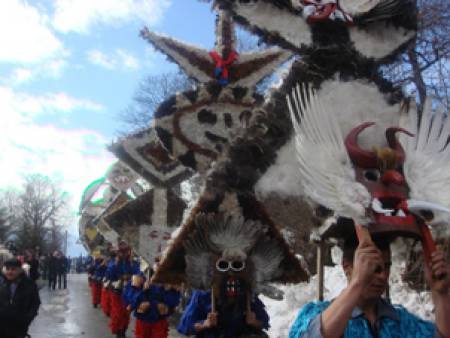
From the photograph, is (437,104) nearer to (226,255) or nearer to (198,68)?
(226,255)

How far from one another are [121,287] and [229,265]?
7676mm

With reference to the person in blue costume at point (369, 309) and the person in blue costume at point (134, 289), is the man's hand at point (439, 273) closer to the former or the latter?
the person in blue costume at point (369, 309)

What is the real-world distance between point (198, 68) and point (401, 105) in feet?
12.2

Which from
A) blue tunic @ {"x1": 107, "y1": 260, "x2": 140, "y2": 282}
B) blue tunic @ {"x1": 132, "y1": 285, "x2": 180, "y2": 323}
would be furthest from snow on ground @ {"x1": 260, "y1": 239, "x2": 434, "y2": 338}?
blue tunic @ {"x1": 107, "y1": 260, "x2": 140, "y2": 282}

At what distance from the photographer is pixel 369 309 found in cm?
254

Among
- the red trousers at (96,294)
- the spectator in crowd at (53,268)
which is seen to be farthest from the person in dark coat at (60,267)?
the red trousers at (96,294)

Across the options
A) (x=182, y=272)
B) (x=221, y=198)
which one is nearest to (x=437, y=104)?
(x=221, y=198)

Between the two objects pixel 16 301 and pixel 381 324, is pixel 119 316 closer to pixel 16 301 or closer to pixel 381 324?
pixel 16 301

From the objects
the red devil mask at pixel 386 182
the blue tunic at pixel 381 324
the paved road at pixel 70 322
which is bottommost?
the paved road at pixel 70 322

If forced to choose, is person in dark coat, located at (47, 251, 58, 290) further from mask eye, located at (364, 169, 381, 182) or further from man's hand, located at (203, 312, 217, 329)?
mask eye, located at (364, 169, 381, 182)

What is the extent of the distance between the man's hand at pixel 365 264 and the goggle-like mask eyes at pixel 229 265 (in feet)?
7.76

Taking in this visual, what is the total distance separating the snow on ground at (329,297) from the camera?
8.50 meters

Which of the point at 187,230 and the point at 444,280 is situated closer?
the point at 444,280

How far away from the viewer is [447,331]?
2.38 metres
